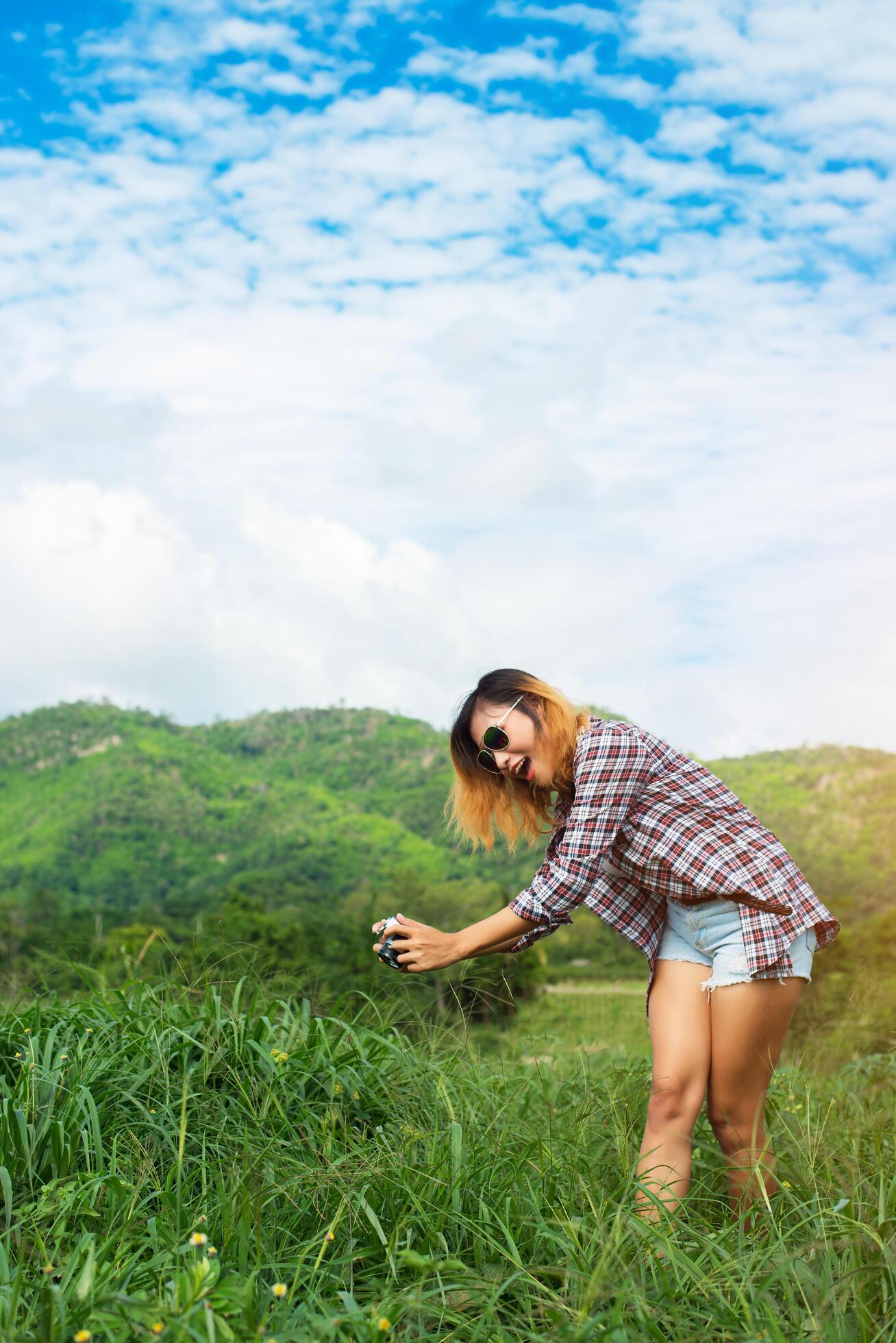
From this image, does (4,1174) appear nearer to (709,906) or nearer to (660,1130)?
(660,1130)

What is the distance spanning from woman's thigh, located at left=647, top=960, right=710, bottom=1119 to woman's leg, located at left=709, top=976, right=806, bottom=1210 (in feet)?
0.11

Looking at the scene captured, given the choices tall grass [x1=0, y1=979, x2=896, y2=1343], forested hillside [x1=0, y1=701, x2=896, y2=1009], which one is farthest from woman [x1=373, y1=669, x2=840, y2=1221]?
forested hillside [x1=0, y1=701, x2=896, y2=1009]

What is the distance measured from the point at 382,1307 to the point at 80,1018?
153 centimetres

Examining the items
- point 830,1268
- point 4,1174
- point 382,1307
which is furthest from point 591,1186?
point 4,1174

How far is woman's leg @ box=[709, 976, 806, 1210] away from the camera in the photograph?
2473 millimetres

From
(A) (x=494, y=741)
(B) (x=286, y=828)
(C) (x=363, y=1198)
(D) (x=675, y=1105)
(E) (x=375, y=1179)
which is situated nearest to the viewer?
(C) (x=363, y=1198)

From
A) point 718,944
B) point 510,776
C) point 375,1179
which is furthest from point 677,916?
point 375,1179

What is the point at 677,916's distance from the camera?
103 inches

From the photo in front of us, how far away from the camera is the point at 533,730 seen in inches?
105

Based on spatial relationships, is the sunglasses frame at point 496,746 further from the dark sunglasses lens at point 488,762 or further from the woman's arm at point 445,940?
the woman's arm at point 445,940

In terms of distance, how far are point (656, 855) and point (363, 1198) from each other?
96cm

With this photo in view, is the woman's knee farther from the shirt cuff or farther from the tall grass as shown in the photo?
the shirt cuff

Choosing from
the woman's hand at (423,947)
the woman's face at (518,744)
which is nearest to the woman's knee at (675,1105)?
the woman's hand at (423,947)

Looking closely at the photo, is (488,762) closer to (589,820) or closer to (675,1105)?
(589,820)
